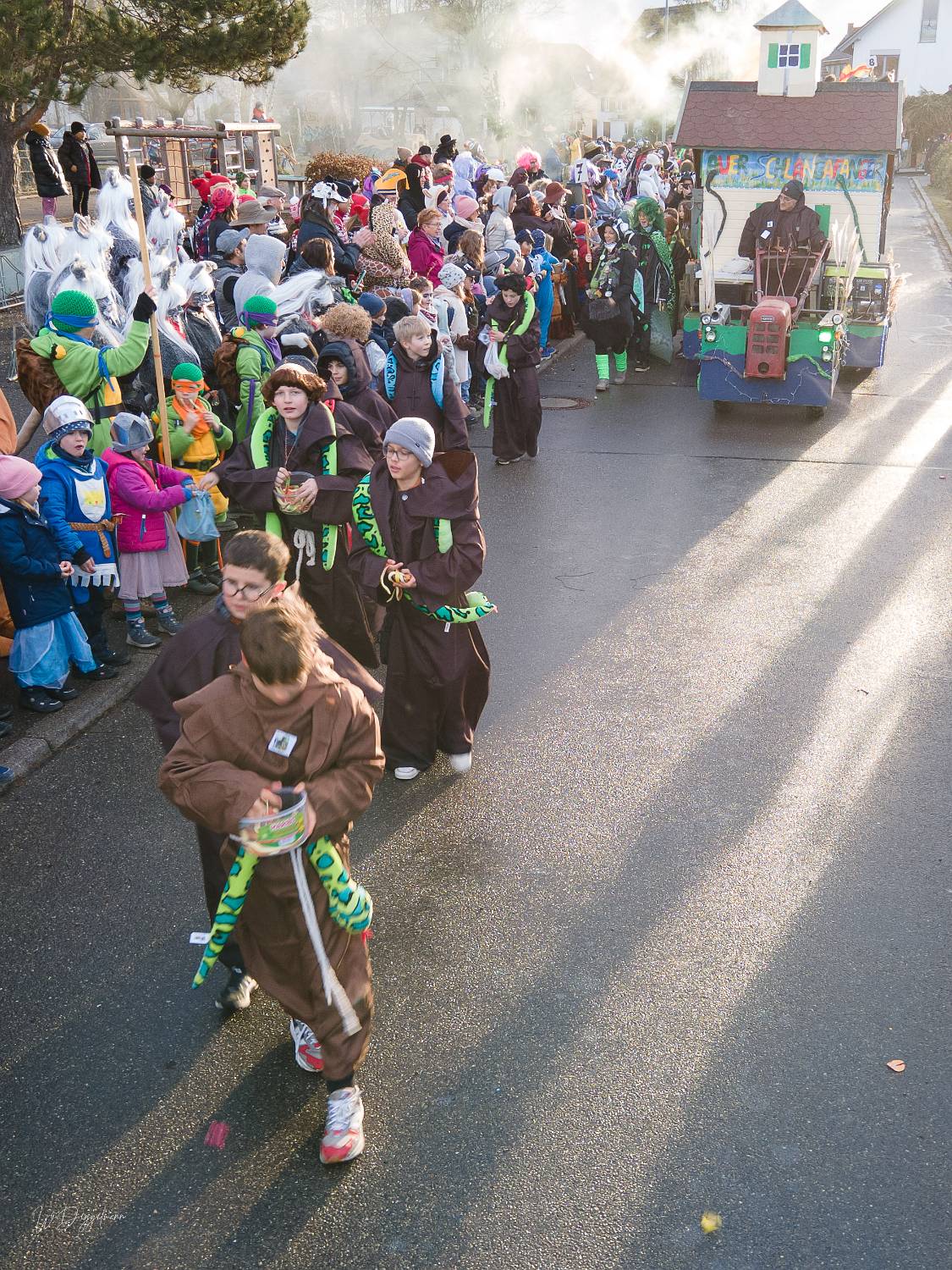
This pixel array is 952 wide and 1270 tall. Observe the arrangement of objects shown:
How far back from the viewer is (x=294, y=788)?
3381 mm

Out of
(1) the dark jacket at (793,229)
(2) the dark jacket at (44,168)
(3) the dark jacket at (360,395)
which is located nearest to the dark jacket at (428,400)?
(3) the dark jacket at (360,395)

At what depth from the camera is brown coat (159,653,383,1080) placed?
11.1ft

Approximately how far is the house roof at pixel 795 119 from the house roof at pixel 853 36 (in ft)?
195

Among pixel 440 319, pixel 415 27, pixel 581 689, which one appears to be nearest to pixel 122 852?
pixel 581 689

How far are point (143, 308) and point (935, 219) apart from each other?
3224cm

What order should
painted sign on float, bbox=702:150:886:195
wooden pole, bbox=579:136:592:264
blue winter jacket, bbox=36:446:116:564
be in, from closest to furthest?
1. blue winter jacket, bbox=36:446:116:564
2. painted sign on float, bbox=702:150:886:195
3. wooden pole, bbox=579:136:592:264

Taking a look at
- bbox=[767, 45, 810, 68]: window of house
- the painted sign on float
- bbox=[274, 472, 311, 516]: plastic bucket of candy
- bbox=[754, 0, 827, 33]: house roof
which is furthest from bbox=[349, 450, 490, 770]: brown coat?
bbox=[754, 0, 827, 33]: house roof

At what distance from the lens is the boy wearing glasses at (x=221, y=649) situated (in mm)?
3795

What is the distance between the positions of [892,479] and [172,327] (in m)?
6.04

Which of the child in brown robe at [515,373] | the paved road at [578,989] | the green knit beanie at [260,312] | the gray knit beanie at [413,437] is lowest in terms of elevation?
the paved road at [578,989]

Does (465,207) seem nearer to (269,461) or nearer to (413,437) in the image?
(269,461)

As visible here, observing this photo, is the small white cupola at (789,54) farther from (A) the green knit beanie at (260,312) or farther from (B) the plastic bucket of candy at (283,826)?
(B) the plastic bucket of candy at (283,826)

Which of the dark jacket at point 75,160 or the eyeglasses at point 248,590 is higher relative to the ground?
the dark jacket at point 75,160

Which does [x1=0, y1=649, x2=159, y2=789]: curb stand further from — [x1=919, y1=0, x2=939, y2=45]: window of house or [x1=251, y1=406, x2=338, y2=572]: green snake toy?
[x1=919, y1=0, x2=939, y2=45]: window of house
